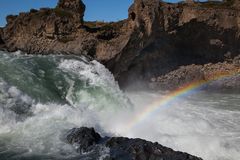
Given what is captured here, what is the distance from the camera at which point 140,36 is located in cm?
3400

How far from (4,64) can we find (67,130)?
10009mm

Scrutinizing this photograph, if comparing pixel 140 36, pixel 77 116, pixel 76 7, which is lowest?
pixel 77 116

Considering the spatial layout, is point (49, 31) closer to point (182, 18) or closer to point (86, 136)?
point (182, 18)

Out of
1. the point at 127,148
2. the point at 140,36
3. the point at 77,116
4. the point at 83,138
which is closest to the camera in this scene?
the point at 127,148

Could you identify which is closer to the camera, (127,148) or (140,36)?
(127,148)

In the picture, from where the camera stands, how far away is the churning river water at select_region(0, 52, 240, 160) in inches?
539

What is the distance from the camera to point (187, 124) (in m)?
19.2

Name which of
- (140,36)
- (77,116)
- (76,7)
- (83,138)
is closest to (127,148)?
(83,138)

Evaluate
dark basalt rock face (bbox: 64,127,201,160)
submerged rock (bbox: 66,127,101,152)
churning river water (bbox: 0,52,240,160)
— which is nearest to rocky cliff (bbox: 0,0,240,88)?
churning river water (bbox: 0,52,240,160)

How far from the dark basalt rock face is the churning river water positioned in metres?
0.39

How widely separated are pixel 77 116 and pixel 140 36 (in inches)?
713

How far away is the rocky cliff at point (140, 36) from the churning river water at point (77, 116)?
4925mm

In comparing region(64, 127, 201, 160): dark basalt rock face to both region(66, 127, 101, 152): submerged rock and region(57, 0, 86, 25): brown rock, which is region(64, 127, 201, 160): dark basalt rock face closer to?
region(66, 127, 101, 152): submerged rock

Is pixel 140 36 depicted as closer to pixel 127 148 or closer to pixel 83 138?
pixel 83 138
